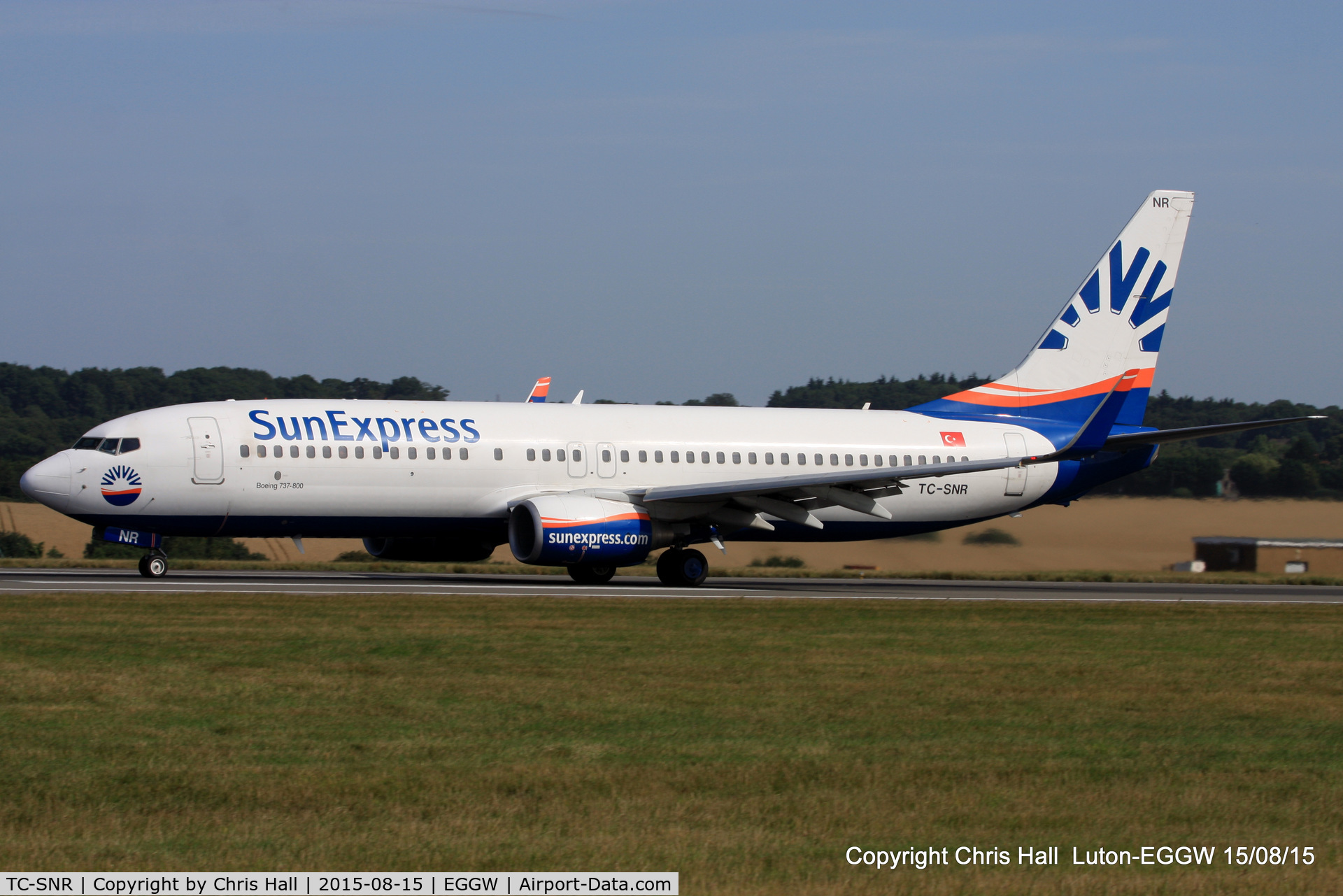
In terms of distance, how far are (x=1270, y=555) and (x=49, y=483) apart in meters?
32.2

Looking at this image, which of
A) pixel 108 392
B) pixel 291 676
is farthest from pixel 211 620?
pixel 108 392

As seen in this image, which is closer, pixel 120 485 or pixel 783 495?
pixel 120 485

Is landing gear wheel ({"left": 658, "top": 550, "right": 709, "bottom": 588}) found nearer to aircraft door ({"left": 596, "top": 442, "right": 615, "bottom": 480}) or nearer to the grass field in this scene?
aircraft door ({"left": 596, "top": 442, "right": 615, "bottom": 480})

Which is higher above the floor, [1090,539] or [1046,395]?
[1046,395]

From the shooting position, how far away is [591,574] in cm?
3158

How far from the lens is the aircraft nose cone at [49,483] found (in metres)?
27.8

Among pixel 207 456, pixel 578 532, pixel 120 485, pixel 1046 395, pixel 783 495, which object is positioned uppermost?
pixel 1046 395

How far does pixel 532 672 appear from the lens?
1504 centimetres

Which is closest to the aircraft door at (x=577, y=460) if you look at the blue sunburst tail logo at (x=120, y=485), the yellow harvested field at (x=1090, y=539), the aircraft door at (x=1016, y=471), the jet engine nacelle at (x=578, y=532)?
the jet engine nacelle at (x=578, y=532)

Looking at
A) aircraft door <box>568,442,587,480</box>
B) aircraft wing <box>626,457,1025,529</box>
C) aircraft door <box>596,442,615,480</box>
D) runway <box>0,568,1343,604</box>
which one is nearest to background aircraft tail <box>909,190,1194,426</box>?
runway <box>0,568,1343,604</box>

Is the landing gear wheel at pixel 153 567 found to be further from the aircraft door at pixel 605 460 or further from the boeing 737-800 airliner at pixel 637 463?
the aircraft door at pixel 605 460

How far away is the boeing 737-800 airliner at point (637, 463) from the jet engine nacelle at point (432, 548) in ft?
0.16


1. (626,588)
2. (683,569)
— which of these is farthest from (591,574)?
(683,569)

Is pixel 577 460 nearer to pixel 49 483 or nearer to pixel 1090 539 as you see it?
pixel 49 483
